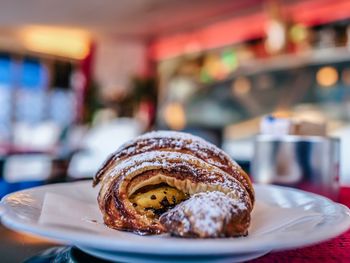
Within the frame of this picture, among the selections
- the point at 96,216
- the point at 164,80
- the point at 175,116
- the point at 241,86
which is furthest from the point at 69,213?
the point at 164,80

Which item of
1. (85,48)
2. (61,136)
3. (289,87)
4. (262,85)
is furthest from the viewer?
(85,48)

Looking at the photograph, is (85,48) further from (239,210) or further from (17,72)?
(239,210)

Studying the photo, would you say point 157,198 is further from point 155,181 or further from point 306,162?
point 306,162

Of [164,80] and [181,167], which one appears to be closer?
[181,167]

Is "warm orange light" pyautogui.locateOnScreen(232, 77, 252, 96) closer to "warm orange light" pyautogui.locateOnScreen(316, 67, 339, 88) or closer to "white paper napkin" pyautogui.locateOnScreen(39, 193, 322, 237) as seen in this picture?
"warm orange light" pyautogui.locateOnScreen(316, 67, 339, 88)

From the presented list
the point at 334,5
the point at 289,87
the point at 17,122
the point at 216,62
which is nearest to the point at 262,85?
the point at 289,87

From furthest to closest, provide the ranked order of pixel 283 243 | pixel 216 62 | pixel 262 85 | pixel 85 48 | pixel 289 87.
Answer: pixel 85 48, pixel 216 62, pixel 262 85, pixel 289 87, pixel 283 243
